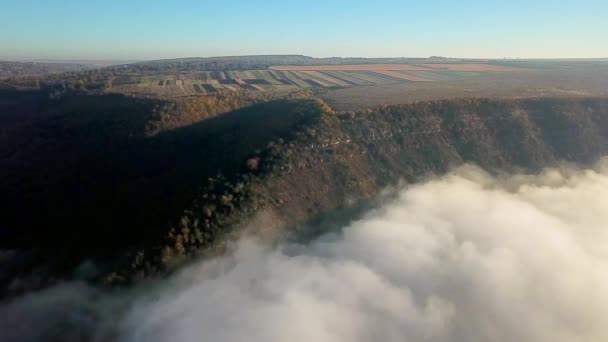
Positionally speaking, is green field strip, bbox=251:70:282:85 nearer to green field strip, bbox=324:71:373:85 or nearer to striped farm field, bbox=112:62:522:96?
striped farm field, bbox=112:62:522:96

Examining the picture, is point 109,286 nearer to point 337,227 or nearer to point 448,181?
point 337,227

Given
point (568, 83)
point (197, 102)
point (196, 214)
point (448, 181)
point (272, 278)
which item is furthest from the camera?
point (568, 83)

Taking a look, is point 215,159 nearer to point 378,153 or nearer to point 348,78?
point 378,153

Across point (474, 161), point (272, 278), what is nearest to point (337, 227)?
point (272, 278)

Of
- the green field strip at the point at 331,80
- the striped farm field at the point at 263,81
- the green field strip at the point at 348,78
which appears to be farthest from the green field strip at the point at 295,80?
the green field strip at the point at 348,78

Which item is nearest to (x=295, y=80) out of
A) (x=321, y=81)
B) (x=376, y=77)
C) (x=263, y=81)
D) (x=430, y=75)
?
(x=321, y=81)

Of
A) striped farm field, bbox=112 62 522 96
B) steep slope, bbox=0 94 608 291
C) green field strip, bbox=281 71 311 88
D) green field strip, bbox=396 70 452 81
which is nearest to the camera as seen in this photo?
steep slope, bbox=0 94 608 291

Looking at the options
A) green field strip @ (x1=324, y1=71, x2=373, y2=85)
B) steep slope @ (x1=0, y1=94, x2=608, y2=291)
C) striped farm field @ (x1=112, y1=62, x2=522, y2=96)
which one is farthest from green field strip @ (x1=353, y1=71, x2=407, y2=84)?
steep slope @ (x1=0, y1=94, x2=608, y2=291)

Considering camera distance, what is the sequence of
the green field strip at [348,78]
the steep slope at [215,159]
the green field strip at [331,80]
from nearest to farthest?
the steep slope at [215,159]
the green field strip at [331,80]
the green field strip at [348,78]

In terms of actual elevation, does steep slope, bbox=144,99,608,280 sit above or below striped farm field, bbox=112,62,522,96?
below

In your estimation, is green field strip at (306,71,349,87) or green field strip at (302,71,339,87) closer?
green field strip at (302,71,339,87)

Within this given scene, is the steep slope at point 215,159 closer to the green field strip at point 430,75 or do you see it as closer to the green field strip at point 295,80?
the green field strip at point 295,80
